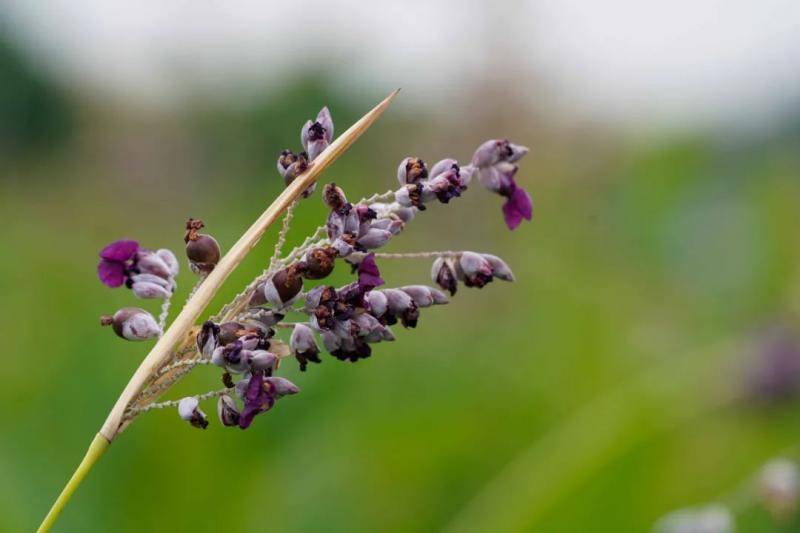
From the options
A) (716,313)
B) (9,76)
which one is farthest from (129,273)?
(9,76)

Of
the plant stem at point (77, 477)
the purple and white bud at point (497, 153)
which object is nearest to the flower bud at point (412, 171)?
the purple and white bud at point (497, 153)

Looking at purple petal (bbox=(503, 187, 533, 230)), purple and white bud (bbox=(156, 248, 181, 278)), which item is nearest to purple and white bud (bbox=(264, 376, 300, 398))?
Result: purple and white bud (bbox=(156, 248, 181, 278))

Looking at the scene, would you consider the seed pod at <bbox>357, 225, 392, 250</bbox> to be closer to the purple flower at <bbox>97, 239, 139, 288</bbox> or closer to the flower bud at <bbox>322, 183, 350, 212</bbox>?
the flower bud at <bbox>322, 183, 350, 212</bbox>

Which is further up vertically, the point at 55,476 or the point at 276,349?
the point at 55,476

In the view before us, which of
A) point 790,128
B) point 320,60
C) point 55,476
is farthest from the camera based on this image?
point 790,128

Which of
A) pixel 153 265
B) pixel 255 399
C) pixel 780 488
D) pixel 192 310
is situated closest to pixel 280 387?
pixel 255 399

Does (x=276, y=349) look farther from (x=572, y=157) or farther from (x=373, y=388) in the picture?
(x=572, y=157)

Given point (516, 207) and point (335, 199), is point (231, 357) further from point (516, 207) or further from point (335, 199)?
point (516, 207)

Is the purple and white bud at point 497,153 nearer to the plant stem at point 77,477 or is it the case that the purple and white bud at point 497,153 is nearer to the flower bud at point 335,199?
the flower bud at point 335,199
